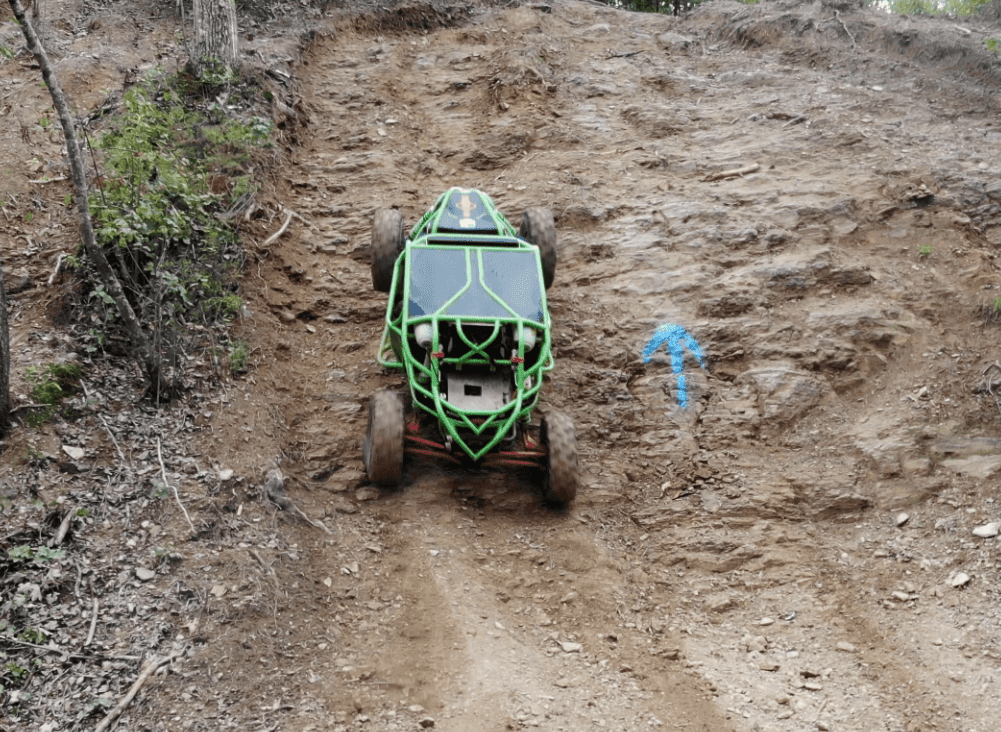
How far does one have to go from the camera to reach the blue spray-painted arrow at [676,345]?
801cm

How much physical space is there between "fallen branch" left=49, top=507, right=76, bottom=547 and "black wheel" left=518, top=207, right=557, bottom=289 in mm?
4457

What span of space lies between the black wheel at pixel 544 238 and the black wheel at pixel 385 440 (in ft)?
7.61

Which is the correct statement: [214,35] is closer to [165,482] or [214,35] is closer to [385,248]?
[385,248]

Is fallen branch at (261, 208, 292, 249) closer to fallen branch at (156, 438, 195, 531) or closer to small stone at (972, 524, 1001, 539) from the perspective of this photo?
fallen branch at (156, 438, 195, 531)

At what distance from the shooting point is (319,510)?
6.41m

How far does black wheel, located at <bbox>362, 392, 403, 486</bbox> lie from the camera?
20.7 feet

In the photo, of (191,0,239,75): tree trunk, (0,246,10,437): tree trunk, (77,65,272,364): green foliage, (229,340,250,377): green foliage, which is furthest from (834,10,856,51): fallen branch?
(0,246,10,437): tree trunk

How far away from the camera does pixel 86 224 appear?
19.3 feet

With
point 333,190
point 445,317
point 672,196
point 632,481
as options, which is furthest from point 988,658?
point 333,190

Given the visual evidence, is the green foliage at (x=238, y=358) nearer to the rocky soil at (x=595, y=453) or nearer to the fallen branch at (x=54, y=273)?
the rocky soil at (x=595, y=453)

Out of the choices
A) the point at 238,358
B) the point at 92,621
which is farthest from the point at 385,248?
the point at 92,621

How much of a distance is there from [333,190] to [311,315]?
2413 millimetres

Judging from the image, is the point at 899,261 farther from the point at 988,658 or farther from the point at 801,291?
the point at 988,658

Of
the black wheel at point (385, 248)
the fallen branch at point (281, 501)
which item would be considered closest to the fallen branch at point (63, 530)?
the fallen branch at point (281, 501)
